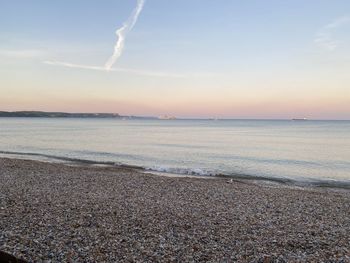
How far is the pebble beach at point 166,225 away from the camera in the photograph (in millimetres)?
7449

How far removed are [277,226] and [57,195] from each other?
26.3ft

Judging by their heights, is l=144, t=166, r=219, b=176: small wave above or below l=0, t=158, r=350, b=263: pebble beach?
below

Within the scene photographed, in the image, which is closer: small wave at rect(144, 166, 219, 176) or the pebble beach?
the pebble beach

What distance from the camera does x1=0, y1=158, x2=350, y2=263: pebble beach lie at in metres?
7.45

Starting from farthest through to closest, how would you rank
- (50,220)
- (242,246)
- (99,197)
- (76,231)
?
1. (99,197)
2. (50,220)
3. (76,231)
4. (242,246)

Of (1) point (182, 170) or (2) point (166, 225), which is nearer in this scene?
(2) point (166, 225)

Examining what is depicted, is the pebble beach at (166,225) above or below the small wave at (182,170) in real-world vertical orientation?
above

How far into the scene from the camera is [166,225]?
9539 millimetres

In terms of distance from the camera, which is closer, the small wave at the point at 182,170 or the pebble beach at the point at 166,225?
the pebble beach at the point at 166,225

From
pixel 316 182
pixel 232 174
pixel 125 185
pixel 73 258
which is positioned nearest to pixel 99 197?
pixel 125 185

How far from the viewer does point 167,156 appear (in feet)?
115

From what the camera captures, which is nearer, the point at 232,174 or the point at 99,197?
the point at 99,197

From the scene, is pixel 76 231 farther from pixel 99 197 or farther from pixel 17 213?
pixel 99 197

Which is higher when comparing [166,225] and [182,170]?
[166,225]
